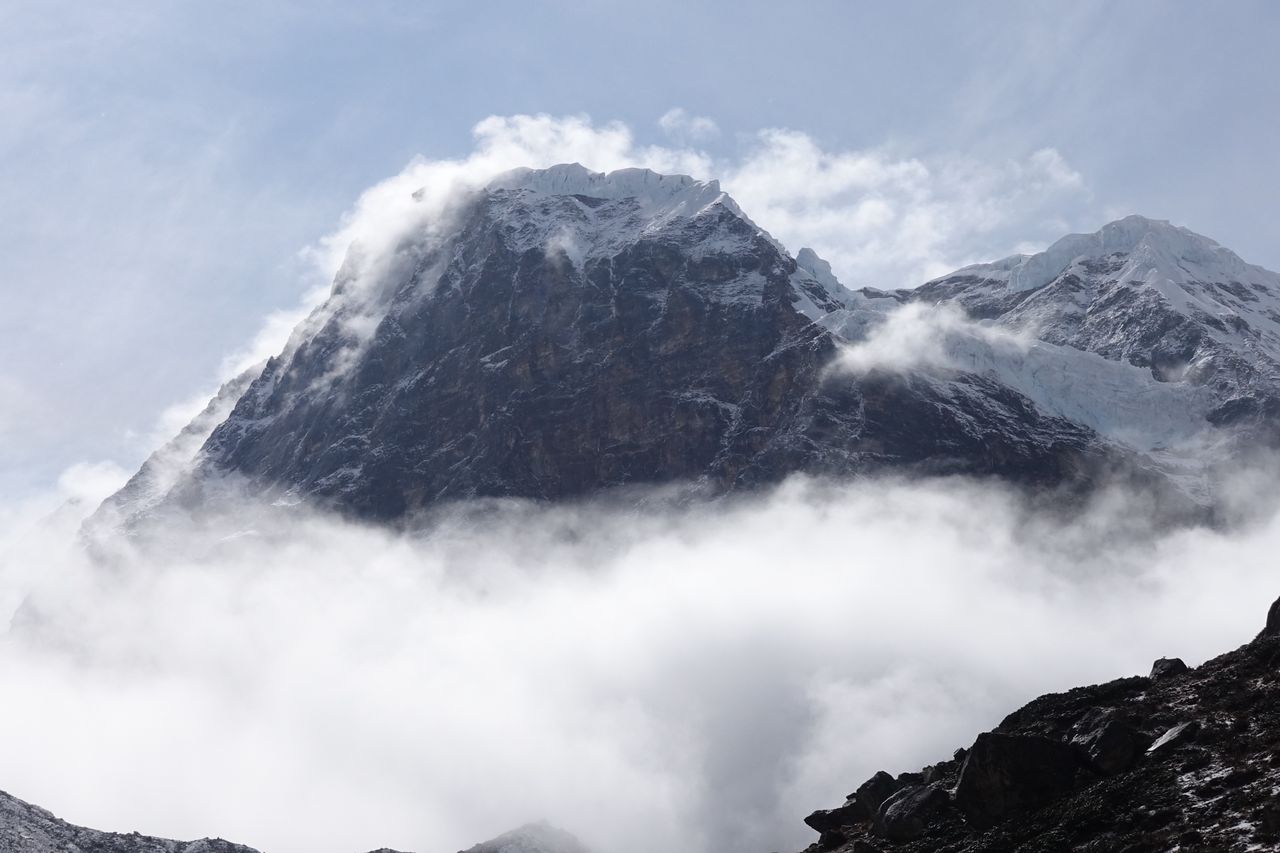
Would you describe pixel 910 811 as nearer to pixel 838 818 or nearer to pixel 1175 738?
pixel 838 818

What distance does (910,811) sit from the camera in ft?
220

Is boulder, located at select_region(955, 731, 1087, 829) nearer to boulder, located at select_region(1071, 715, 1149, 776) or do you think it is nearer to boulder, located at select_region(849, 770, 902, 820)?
boulder, located at select_region(1071, 715, 1149, 776)

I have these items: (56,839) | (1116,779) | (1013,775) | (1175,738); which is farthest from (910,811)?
(56,839)

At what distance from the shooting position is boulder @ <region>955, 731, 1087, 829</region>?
62.6 meters

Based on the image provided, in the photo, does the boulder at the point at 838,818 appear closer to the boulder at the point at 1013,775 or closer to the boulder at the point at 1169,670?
the boulder at the point at 1013,775

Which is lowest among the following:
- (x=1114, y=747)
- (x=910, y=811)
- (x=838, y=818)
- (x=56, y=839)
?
(x=910, y=811)

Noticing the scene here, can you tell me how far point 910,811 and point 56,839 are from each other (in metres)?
67.4

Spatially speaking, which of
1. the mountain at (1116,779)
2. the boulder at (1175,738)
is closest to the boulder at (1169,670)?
the mountain at (1116,779)

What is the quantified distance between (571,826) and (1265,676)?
14379cm

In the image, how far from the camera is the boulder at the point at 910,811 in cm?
6631

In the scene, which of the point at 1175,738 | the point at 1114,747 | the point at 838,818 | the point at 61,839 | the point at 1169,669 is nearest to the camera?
the point at 1175,738

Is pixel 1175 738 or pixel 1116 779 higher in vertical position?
pixel 1175 738

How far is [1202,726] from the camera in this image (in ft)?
199

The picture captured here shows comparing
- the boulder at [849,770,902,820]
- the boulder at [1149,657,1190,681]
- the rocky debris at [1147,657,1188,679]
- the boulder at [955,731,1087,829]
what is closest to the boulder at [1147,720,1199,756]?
the boulder at [955,731,1087,829]
